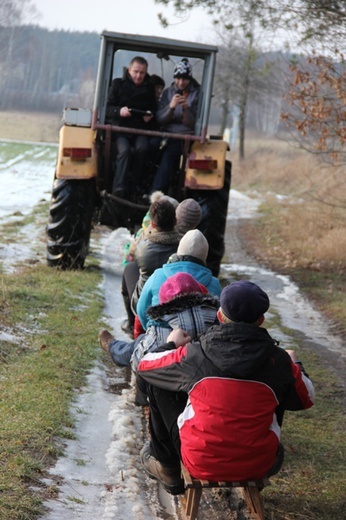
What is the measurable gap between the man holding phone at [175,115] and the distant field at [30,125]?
1117 cm

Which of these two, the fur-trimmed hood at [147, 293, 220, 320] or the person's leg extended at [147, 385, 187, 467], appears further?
the fur-trimmed hood at [147, 293, 220, 320]

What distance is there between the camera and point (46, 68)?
27.6m

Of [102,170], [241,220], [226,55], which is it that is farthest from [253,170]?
[102,170]

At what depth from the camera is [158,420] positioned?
14.0 feet

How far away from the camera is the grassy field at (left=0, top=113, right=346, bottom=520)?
4.32 m

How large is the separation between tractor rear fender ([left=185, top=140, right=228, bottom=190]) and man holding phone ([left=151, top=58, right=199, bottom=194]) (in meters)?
0.17

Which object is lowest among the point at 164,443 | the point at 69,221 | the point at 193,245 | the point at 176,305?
the point at 164,443

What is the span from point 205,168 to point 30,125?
19.4 m

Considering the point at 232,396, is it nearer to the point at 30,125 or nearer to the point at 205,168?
Answer: the point at 205,168

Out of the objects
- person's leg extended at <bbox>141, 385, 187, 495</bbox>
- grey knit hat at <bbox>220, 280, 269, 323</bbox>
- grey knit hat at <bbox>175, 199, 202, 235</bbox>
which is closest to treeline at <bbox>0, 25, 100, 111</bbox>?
grey knit hat at <bbox>175, 199, 202, 235</bbox>

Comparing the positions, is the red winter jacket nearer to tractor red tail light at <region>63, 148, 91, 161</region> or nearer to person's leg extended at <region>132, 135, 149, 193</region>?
person's leg extended at <region>132, 135, 149, 193</region>

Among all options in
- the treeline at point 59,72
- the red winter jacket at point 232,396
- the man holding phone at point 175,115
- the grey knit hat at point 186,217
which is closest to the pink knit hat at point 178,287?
the red winter jacket at point 232,396

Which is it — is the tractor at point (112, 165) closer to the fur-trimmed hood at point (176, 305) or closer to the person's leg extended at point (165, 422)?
the fur-trimmed hood at point (176, 305)

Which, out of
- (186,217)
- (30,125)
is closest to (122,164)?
(186,217)
